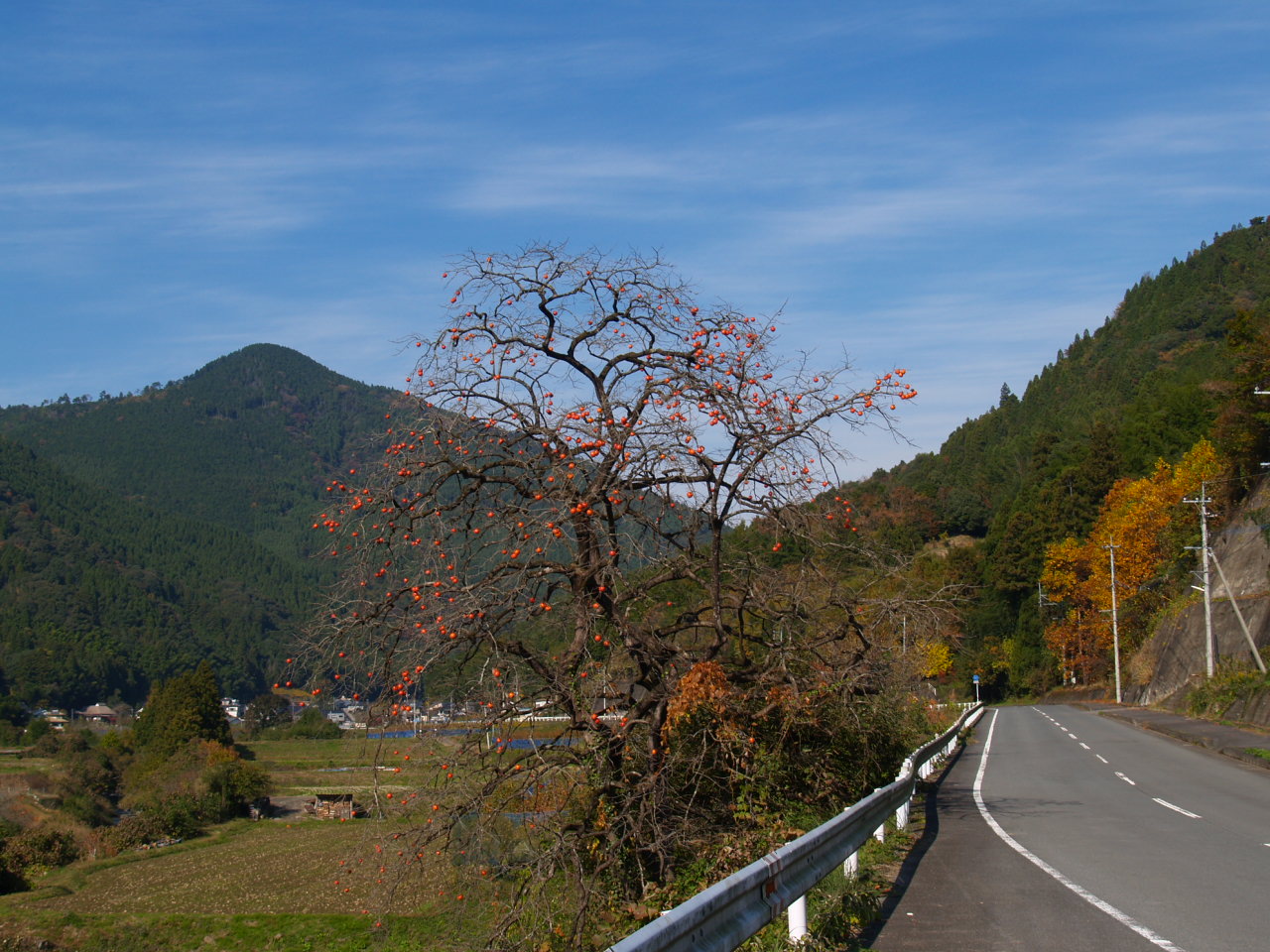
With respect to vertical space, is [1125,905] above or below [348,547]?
below

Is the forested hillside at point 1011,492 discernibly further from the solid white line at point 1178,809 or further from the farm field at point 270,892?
the solid white line at point 1178,809

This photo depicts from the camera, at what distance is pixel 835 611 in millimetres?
12750

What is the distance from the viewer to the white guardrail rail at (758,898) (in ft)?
13.1

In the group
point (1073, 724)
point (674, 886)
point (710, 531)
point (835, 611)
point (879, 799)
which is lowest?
point (1073, 724)

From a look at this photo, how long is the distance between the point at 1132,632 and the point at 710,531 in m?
61.9

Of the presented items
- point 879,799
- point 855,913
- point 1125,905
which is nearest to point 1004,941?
point 855,913

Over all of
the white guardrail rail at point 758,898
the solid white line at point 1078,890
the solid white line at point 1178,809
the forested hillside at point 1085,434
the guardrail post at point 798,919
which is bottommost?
the solid white line at point 1178,809

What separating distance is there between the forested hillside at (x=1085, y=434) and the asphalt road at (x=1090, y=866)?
19.1 meters

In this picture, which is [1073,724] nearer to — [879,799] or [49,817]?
[879,799]

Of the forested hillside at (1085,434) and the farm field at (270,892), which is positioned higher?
the forested hillside at (1085,434)

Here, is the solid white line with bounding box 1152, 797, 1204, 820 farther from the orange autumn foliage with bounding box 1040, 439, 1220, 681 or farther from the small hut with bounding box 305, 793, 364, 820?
the small hut with bounding box 305, 793, 364, 820

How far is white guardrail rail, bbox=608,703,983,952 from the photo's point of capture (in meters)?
3.98

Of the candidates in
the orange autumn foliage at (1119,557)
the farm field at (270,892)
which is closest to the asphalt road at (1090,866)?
the farm field at (270,892)

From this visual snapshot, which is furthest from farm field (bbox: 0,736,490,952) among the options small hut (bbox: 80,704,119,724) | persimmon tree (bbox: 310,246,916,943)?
small hut (bbox: 80,704,119,724)
